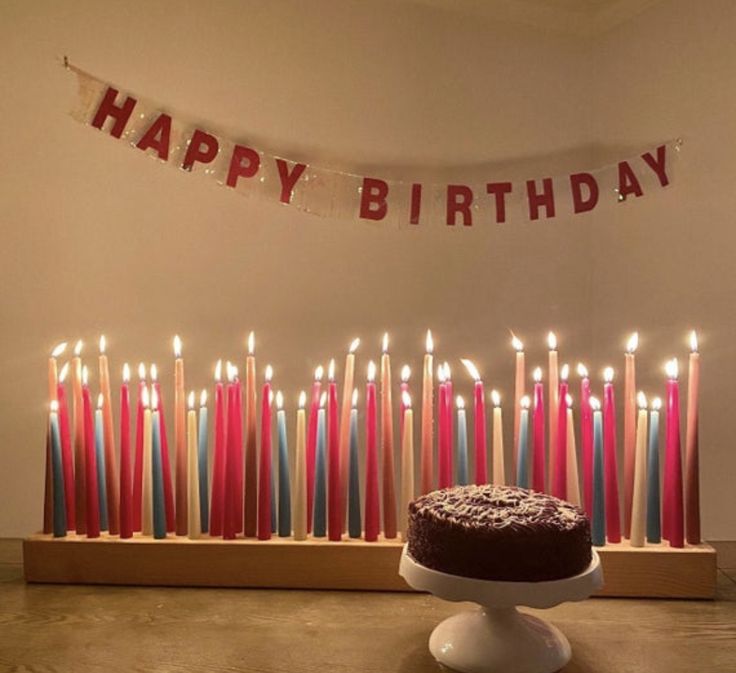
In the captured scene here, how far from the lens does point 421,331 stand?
1.57m

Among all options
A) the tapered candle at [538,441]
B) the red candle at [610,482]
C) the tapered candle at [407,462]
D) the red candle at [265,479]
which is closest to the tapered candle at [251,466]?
the red candle at [265,479]

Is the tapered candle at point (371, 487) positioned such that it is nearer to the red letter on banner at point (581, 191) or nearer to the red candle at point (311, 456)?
the red candle at point (311, 456)

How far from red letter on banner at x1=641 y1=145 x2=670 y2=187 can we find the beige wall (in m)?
0.03

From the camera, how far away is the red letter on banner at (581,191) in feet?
5.01

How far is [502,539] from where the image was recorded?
3.14 ft

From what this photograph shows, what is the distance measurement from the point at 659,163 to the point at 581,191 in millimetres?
152

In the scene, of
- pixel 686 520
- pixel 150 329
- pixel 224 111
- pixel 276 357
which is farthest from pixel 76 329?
pixel 686 520

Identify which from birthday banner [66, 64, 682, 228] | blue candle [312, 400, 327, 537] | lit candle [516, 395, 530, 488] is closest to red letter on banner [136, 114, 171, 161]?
birthday banner [66, 64, 682, 228]

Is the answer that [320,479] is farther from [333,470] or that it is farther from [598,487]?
[598,487]

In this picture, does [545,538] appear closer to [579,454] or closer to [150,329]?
[579,454]

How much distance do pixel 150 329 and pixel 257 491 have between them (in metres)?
0.44

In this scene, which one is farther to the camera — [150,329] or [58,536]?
[150,329]

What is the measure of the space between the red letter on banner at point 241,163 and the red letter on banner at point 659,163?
0.73m

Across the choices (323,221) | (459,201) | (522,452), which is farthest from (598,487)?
(323,221)
